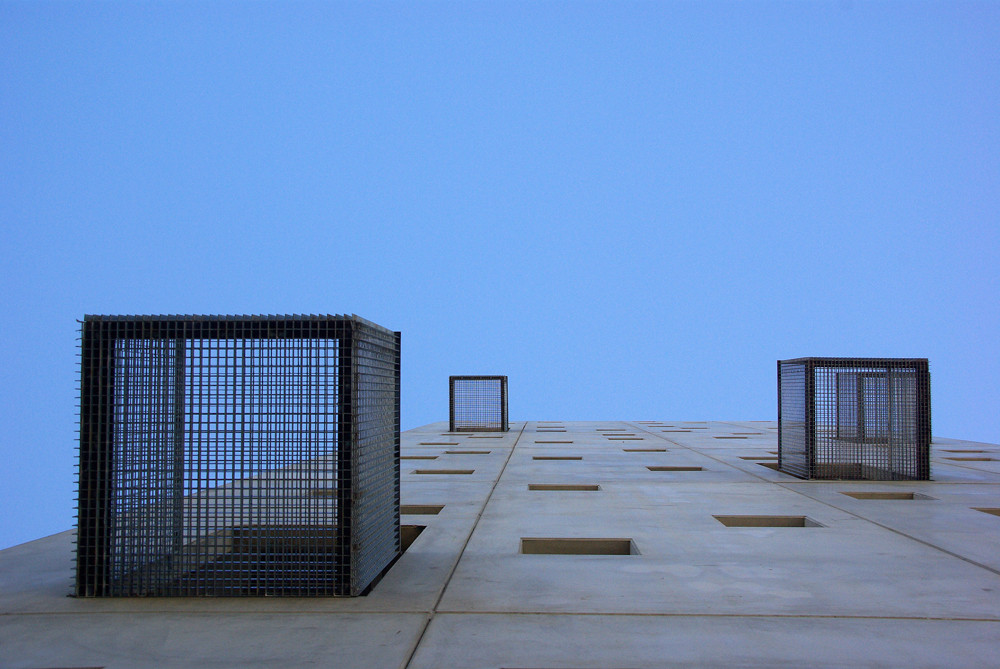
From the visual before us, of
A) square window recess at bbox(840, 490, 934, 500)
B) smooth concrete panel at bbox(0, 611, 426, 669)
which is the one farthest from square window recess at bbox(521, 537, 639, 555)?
square window recess at bbox(840, 490, 934, 500)

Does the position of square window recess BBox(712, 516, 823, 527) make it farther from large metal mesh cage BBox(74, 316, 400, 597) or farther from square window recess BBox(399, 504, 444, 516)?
large metal mesh cage BBox(74, 316, 400, 597)

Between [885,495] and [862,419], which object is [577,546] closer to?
[885,495]

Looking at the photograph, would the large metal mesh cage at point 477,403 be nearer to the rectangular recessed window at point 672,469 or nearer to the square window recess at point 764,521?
the rectangular recessed window at point 672,469

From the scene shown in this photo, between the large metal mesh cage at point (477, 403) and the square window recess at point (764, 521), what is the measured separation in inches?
567

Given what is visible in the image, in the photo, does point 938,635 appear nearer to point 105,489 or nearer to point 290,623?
point 290,623

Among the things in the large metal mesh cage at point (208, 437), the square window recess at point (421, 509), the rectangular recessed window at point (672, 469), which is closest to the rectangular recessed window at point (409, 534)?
the square window recess at point (421, 509)

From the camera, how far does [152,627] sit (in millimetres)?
4414

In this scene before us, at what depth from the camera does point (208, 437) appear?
16.8 ft

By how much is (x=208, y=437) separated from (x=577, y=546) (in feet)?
10.2

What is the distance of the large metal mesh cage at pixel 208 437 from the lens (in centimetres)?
505

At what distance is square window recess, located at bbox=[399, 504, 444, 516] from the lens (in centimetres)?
837

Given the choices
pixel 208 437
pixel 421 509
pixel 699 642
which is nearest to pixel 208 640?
pixel 208 437

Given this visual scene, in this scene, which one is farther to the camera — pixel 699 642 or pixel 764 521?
pixel 764 521

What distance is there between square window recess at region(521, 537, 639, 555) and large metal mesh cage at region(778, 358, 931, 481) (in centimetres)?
543
